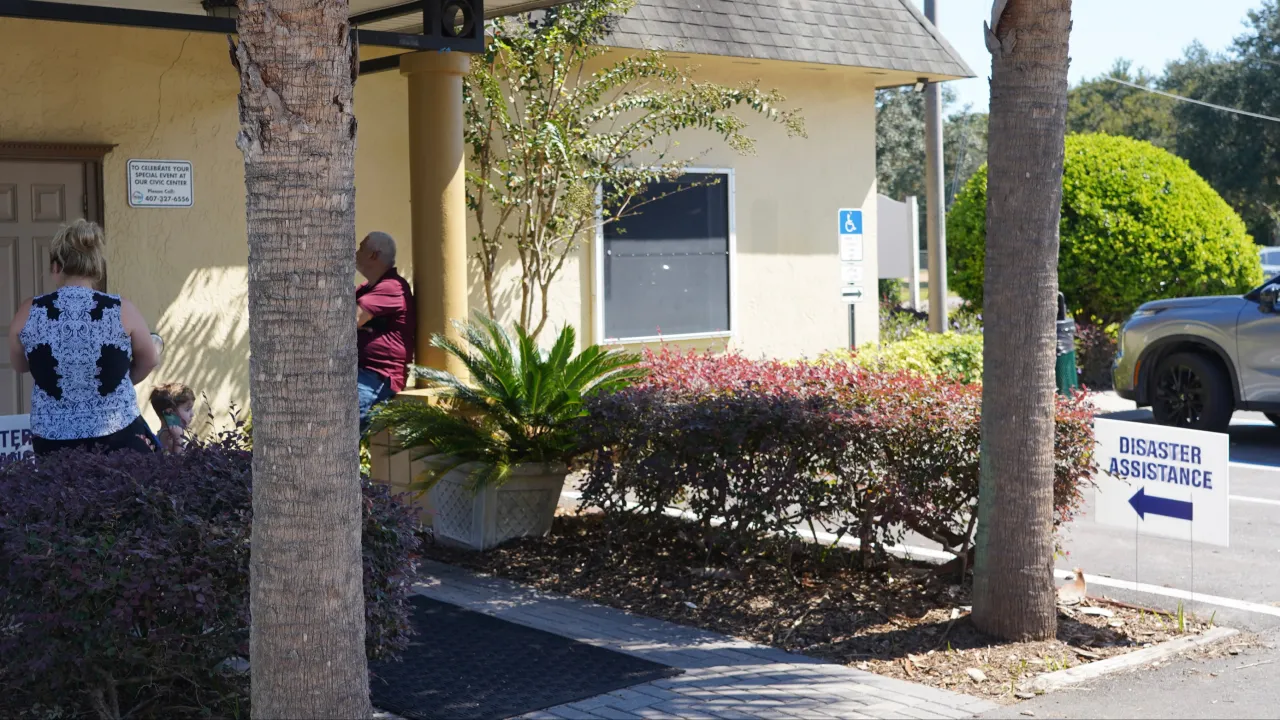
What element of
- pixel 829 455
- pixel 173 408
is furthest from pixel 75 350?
pixel 829 455

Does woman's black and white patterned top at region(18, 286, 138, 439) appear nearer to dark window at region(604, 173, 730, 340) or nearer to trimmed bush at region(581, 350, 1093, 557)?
trimmed bush at region(581, 350, 1093, 557)

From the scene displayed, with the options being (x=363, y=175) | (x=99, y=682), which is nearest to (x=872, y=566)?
(x=99, y=682)

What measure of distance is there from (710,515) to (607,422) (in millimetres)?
780

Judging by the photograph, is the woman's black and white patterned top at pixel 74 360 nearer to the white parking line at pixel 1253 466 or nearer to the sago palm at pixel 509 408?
the sago palm at pixel 509 408

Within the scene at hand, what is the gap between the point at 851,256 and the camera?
12516mm

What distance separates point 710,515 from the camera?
23.0 feet

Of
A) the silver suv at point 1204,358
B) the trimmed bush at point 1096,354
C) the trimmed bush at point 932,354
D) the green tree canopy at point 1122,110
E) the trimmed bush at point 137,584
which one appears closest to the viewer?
the trimmed bush at point 137,584

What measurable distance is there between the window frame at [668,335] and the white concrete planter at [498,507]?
3.73 m

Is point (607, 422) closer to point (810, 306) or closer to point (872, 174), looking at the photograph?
point (810, 306)

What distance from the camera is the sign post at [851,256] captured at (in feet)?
40.4

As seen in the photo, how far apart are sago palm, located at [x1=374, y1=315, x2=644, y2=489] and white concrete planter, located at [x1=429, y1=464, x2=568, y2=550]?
0.11 meters

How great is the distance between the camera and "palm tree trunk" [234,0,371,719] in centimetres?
332

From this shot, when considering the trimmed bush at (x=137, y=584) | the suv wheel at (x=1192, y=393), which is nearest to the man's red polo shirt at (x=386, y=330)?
the trimmed bush at (x=137, y=584)

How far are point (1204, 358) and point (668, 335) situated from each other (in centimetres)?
503
